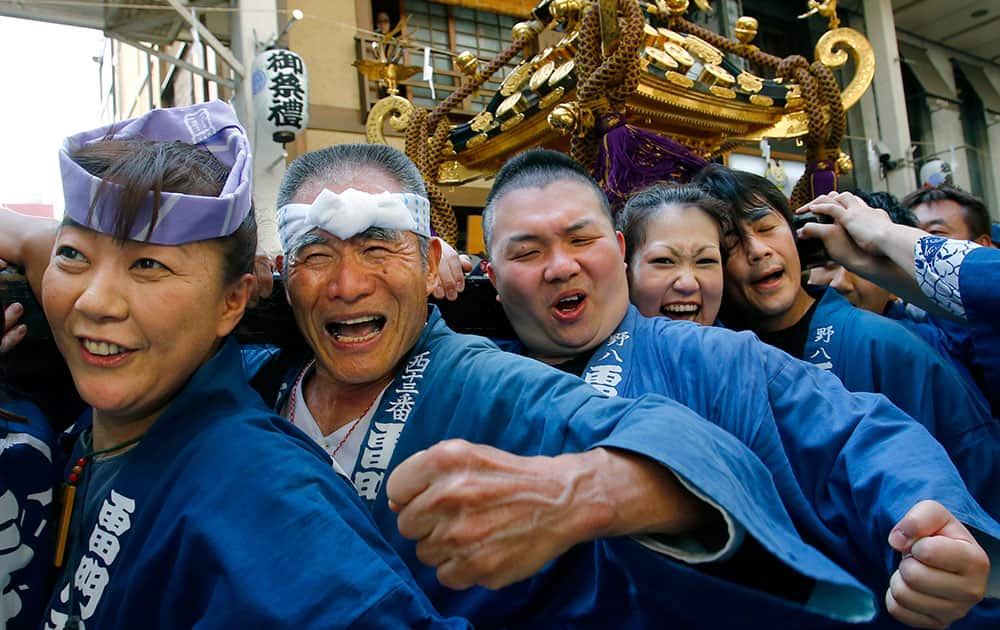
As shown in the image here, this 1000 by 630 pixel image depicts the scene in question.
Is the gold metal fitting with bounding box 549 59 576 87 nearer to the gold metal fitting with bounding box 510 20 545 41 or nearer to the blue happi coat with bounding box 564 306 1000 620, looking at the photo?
the gold metal fitting with bounding box 510 20 545 41

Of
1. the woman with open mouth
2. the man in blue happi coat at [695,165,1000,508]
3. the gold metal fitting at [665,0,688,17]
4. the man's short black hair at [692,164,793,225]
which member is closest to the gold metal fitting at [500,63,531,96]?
the gold metal fitting at [665,0,688,17]

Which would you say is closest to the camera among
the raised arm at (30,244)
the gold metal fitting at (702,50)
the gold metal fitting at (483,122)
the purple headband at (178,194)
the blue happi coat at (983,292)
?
the purple headband at (178,194)

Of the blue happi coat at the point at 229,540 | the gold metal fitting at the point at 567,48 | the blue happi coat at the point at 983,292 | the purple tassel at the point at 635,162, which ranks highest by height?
the gold metal fitting at the point at 567,48

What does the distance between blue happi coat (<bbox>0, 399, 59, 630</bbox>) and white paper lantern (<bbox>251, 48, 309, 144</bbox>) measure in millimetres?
6851

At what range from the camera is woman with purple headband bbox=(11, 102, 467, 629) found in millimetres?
1113

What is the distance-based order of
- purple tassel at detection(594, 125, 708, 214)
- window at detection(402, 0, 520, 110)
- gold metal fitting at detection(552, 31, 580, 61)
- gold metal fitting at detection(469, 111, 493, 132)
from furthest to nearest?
window at detection(402, 0, 520, 110)
gold metal fitting at detection(469, 111, 493, 132)
gold metal fitting at detection(552, 31, 580, 61)
purple tassel at detection(594, 125, 708, 214)

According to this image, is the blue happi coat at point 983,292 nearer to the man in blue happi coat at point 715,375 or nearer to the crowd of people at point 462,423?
the crowd of people at point 462,423

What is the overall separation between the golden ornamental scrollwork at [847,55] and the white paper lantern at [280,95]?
216 inches

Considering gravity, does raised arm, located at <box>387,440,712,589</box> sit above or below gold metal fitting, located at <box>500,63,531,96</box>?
below

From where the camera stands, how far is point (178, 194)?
1392mm

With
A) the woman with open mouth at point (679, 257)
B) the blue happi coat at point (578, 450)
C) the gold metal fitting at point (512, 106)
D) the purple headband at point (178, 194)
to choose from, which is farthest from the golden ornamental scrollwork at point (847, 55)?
the purple headband at point (178, 194)

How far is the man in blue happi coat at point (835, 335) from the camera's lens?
6.79ft

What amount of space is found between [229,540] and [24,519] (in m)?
0.61

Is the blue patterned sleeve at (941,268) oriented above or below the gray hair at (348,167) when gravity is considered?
below
